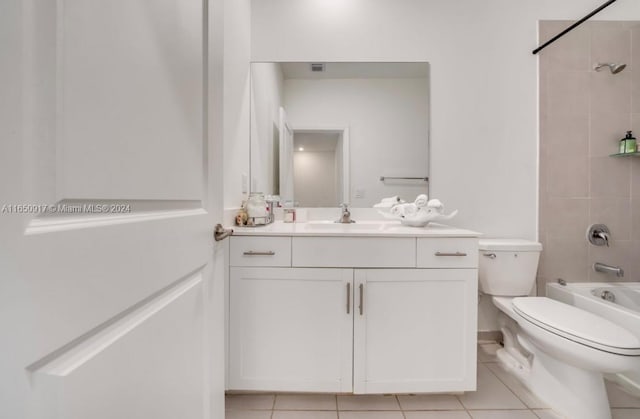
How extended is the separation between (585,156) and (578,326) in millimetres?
1178

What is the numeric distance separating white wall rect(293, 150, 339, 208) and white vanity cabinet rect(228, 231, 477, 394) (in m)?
0.61

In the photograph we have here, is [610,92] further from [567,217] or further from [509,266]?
[509,266]

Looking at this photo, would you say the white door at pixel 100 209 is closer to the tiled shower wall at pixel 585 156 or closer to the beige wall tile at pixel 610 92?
the tiled shower wall at pixel 585 156

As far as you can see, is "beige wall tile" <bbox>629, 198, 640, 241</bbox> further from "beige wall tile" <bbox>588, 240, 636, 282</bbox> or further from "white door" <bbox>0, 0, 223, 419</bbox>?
"white door" <bbox>0, 0, 223, 419</bbox>

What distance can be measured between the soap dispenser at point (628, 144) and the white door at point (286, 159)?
2032 mm

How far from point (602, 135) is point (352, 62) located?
1631 millimetres

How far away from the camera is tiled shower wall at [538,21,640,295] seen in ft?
5.75

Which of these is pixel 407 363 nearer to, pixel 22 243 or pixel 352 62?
pixel 22 243

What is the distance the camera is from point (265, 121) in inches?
73.9

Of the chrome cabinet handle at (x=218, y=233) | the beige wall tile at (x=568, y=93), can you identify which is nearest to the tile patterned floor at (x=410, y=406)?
the chrome cabinet handle at (x=218, y=233)

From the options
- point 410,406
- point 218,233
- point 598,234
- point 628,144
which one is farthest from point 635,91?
point 218,233

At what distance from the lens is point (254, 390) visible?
4.33ft

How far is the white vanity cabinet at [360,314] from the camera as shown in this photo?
1308 mm

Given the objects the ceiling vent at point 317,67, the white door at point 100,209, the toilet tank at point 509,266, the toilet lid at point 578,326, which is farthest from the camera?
the ceiling vent at point 317,67
